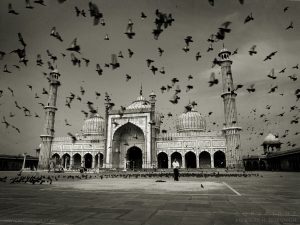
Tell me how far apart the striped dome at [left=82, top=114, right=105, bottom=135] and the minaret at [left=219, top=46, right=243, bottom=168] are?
27792mm

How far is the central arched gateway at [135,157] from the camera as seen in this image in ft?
150

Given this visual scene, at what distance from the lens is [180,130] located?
163 ft

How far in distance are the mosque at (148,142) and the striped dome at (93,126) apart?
5.73m

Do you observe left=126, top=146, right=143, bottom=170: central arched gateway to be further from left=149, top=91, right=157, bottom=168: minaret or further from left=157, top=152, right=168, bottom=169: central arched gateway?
left=149, top=91, right=157, bottom=168: minaret

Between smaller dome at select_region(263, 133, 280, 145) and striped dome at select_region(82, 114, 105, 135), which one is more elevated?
striped dome at select_region(82, 114, 105, 135)

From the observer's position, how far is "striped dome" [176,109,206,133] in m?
49.0

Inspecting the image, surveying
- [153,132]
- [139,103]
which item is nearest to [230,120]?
[153,132]

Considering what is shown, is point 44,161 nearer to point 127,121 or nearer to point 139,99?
point 127,121

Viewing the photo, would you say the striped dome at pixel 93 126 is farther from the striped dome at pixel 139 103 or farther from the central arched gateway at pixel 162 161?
the central arched gateway at pixel 162 161

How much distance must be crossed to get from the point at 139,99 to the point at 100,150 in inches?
531

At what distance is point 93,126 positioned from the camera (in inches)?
2190

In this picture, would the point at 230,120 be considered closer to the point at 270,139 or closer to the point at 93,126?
the point at 270,139

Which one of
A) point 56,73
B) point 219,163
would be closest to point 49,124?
point 56,73

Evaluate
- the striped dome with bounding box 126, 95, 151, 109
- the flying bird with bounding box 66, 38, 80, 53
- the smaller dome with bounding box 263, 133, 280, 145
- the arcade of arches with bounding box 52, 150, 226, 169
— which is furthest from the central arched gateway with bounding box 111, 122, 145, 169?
the flying bird with bounding box 66, 38, 80, 53
